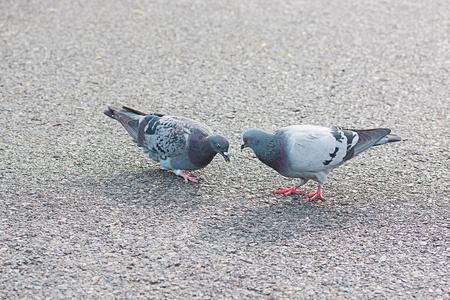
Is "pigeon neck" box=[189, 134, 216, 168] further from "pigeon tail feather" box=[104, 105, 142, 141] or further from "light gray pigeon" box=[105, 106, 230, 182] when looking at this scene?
"pigeon tail feather" box=[104, 105, 142, 141]

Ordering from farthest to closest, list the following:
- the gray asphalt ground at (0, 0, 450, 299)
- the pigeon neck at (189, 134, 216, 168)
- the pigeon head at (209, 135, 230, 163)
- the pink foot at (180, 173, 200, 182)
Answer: the pink foot at (180, 173, 200, 182) < the pigeon neck at (189, 134, 216, 168) < the pigeon head at (209, 135, 230, 163) < the gray asphalt ground at (0, 0, 450, 299)

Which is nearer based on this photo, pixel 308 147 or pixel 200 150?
pixel 308 147

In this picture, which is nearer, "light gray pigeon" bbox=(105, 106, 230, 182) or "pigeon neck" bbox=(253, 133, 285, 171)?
"pigeon neck" bbox=(253, 133, 285, 171)

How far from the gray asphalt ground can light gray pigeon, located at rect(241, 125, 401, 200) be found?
400 millimetres

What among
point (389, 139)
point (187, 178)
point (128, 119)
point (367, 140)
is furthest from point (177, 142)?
point (389, 139)

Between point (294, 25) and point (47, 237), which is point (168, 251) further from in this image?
point (294, 25)

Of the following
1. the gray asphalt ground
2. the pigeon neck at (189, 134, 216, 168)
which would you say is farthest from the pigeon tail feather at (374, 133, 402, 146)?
the pigeon neck at (189, 134, 216, 168)

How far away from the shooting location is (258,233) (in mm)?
4320

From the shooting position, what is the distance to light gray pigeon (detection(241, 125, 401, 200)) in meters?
4.62

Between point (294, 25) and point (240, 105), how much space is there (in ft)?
11.7

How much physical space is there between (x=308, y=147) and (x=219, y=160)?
141 centimetres

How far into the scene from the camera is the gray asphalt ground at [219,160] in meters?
3.78

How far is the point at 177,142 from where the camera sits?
502 centimetres

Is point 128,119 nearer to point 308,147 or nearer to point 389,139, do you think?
point 308,147
